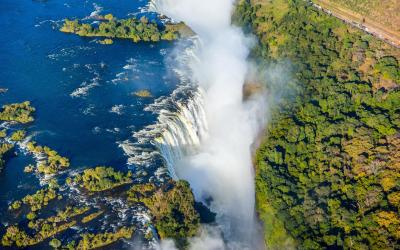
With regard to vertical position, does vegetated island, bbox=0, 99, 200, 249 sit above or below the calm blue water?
below

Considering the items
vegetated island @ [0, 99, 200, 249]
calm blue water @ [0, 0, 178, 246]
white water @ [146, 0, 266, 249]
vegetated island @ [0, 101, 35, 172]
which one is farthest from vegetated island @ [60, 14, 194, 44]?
vegetated island @ [0, 99, 200, 249]

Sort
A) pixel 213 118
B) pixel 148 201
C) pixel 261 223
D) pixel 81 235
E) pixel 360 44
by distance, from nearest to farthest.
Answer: pixel 81 235, pixel 148 201, pixel 261 223, pixel 213 118, pixel 360 44

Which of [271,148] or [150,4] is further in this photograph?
[150,4]

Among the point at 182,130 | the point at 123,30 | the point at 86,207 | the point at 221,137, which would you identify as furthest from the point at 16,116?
the point at 221,137

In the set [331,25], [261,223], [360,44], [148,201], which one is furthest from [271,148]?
[331,25]

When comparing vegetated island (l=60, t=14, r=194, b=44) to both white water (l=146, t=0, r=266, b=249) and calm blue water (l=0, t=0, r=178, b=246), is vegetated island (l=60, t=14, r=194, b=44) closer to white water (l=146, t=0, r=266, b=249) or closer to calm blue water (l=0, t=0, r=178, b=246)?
calm blue water (l=0, t=0, r=178, b=246)

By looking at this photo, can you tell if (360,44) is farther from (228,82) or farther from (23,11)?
(23,11)

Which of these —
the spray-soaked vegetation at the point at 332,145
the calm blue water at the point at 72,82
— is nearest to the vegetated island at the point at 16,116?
the calm blue water at the point at 72,82

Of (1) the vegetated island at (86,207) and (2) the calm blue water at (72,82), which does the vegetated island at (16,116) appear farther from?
(1) the vegetated island at (86,207)
